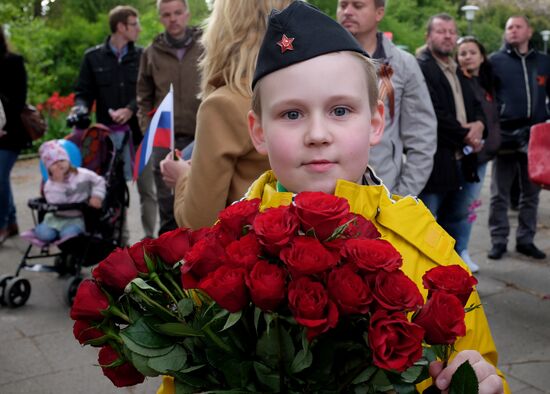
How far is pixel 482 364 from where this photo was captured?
1474mm

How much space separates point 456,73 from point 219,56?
133 inches

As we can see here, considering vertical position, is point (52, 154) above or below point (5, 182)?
above

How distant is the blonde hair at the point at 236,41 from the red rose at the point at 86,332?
1545 millimetres

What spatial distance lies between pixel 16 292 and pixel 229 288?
16.0 ft

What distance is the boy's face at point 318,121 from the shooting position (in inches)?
65.9

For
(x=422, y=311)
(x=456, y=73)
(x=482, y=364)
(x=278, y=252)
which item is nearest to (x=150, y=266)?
(x=278, y=252)

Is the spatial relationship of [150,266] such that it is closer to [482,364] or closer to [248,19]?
[482,364]

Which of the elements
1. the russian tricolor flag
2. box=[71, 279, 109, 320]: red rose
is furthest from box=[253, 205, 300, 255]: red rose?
the russian tricolor flag

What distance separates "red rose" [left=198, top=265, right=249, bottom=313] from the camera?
4.10ft

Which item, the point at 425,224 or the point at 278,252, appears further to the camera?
the point at 425,224

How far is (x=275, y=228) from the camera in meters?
1.29

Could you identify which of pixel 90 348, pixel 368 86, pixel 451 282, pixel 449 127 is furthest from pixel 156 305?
pixel 449 127

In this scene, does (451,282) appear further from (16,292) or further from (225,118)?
(16,292)

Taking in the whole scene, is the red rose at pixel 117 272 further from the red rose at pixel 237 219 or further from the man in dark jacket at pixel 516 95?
the man in dark jacket at pixel 516 95
